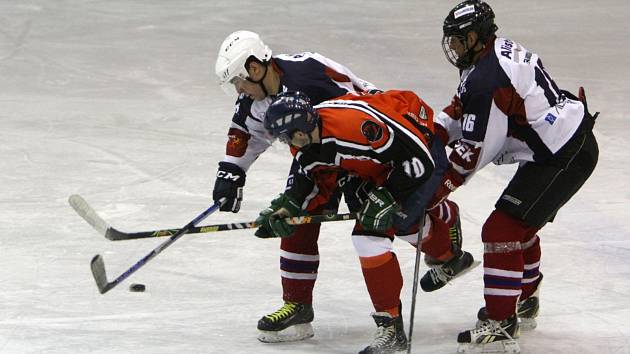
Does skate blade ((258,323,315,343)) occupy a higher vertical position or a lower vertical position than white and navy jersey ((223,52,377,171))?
lower

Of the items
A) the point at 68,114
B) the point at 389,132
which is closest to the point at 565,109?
the point at 389,132

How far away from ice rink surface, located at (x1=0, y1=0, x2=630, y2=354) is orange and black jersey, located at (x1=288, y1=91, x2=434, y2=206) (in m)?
0.64

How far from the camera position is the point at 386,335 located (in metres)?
4.01

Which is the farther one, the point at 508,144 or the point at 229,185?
the point at 229,185

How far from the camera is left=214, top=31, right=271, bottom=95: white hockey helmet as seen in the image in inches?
162

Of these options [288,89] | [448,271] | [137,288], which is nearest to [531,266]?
[448,271]

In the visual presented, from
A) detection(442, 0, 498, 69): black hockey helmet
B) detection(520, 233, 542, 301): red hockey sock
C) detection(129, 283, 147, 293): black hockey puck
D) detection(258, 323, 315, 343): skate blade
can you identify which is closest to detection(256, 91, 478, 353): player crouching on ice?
detection(442, 0, 498, 69): black hockey helmet

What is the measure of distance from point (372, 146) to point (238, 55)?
0.61 metres

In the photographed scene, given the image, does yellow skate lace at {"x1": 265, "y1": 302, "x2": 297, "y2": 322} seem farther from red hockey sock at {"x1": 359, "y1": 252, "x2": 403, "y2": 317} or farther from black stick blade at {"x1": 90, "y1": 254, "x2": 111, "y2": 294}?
black stick blade at {"x1": 90, "y1": 254, "x2": 111, "y2": 294}

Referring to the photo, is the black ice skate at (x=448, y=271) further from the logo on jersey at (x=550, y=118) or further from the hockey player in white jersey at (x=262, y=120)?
the logo on jersey at (x=550, y=118)

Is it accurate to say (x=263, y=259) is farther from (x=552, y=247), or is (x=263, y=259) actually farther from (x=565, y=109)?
(x=565, y=109)

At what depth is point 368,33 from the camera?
28.7ft

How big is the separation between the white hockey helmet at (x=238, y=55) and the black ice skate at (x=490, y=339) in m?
1.17

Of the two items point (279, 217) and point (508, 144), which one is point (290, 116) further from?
point (508, 144)
